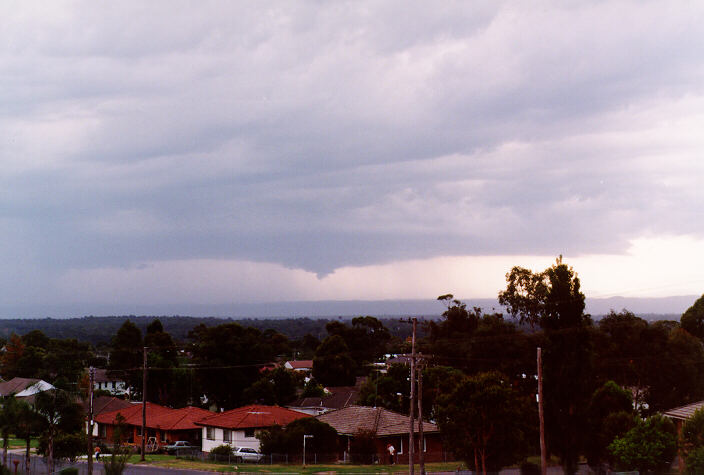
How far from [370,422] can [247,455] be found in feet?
35.9

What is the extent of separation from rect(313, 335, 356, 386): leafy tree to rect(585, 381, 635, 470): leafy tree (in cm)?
6757

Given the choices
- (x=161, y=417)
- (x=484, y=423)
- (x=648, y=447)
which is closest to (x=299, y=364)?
(x=161, y=417)

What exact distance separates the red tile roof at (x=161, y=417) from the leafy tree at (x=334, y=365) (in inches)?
1336

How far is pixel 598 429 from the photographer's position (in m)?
44.7

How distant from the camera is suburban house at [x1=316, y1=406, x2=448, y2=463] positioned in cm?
6075

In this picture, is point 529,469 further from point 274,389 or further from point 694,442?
point 274,389

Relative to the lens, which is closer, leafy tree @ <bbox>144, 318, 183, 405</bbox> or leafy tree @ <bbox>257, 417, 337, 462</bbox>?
leafy tree @ <bbox>257, 417, 337, 462</bbox>

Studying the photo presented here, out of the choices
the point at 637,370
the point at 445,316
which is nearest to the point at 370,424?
the point at 637,370

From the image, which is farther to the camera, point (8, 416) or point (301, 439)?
point (301, 439)

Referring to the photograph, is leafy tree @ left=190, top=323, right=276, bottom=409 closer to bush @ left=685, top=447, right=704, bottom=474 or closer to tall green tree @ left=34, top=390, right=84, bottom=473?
tall green tree @ left=34, top=390, right=84, bottom=473

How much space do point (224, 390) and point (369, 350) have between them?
4677cm

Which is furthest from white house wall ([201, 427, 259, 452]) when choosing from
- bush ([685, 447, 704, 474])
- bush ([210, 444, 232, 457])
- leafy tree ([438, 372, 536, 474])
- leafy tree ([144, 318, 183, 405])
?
bush ([685, 447, 704, 474])

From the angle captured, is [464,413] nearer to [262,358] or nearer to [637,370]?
Answer: [637,370]

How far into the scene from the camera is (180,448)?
69.4 m
